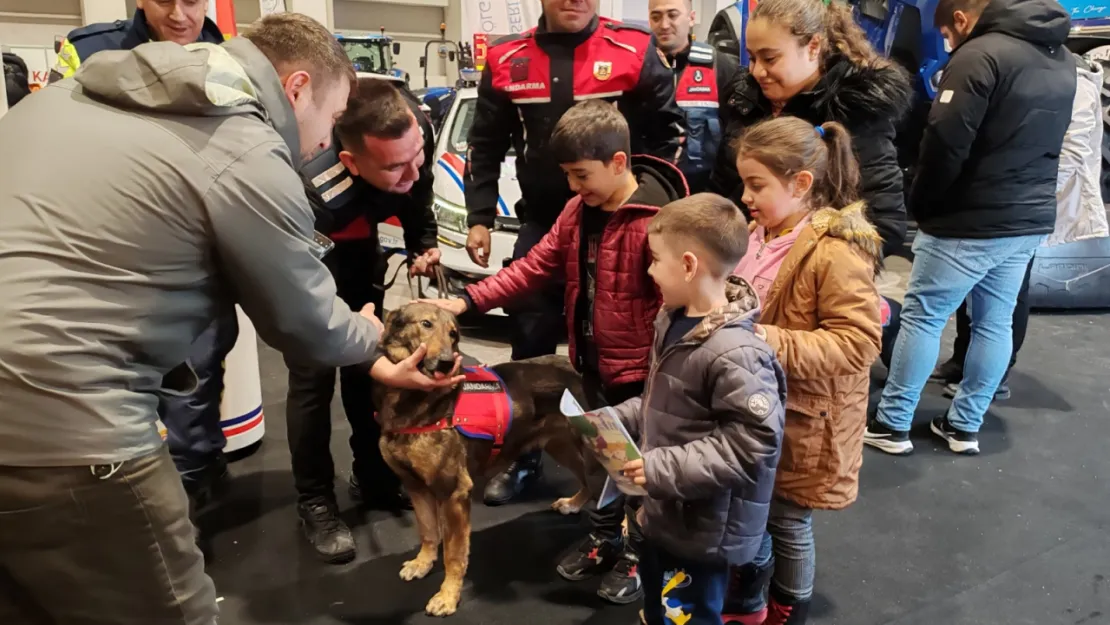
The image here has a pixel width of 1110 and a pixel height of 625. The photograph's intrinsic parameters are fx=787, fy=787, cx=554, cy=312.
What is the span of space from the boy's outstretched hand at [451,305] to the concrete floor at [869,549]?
3.16 ft

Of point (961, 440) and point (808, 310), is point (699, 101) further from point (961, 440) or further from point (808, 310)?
point (808, 310)

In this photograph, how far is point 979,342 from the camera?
3.76 m

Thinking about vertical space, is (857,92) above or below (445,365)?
above

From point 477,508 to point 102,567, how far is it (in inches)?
75.1

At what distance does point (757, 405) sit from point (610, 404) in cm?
90

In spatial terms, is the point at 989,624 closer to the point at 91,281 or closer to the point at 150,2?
the point at 91,281

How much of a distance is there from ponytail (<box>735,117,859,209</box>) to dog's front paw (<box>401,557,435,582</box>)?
1.76 m

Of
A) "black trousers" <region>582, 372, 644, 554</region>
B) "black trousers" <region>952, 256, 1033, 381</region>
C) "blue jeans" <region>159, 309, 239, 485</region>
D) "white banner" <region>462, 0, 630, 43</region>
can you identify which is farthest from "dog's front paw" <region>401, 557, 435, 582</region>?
"white banner" <region>462, 0, 630, 43</region>

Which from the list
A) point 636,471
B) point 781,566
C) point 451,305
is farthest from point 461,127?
point 636,471

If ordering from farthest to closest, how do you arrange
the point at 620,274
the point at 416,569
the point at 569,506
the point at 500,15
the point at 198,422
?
the point at 500,15, the point at 569,506, the point at 198,422, the point at 416,569, the point at 620,274

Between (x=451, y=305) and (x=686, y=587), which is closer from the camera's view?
(x=686, y=587)

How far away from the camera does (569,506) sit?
3219 millimetres

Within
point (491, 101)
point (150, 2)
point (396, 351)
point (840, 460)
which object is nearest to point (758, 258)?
point (840, 460)

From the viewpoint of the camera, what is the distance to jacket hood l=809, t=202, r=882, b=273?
2025 mm
